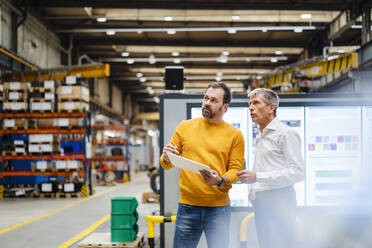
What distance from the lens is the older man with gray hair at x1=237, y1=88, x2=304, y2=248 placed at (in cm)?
279

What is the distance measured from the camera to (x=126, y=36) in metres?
19.1

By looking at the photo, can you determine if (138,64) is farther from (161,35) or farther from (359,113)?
(359,113)

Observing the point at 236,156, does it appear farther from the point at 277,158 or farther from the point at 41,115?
the point at 41,115

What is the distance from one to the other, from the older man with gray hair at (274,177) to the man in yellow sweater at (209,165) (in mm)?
177

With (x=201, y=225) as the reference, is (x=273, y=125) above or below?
above

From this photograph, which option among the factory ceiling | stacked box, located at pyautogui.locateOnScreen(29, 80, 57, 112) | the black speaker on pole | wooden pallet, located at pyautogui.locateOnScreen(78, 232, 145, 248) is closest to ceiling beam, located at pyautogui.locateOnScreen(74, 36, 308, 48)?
the factory ceiling

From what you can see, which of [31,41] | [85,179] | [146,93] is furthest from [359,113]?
[146,93]

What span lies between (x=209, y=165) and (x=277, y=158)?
20.2 inches

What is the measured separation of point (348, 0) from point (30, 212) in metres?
12.8

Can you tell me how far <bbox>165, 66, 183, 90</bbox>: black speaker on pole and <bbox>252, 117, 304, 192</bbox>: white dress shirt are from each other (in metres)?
2.13

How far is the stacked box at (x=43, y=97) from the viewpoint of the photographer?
40.9 ft

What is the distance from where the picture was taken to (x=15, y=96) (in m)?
12.5

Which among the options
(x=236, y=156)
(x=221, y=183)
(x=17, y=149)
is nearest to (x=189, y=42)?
(x=17, y=149)

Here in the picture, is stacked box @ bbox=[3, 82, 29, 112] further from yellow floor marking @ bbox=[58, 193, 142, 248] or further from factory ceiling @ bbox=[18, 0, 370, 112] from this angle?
yellow floor marking @ bbox=[58, 193, 142, 248]
